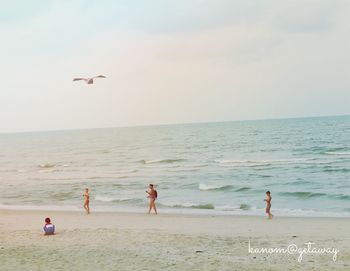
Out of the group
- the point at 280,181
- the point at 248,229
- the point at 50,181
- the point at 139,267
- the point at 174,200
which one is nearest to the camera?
the point at 139,267

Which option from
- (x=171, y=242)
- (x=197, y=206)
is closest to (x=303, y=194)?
(x=197, y=206)

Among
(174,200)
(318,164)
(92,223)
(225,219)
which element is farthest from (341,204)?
(318,164)

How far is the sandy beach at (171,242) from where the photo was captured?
9.80 metres

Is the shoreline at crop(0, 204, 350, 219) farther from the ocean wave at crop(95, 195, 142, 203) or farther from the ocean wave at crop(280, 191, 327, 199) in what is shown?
the ocean wave at crop(280, 191, 327, 199)

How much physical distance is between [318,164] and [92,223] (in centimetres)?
2564

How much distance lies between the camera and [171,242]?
12305 mm

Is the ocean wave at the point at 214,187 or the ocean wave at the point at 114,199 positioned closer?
the ocean wave at the point at 114,199

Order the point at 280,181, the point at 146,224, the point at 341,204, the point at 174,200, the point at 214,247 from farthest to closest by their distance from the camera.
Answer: the point at 280,181 → the point at 174,200 → the point at 341,204 → the point at 146,224 → the point at 214,247

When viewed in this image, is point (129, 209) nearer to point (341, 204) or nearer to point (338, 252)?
point (341, 204)

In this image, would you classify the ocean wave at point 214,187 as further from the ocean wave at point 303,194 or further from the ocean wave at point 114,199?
the ocean wave at point 114,199

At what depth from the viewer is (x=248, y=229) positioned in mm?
15086

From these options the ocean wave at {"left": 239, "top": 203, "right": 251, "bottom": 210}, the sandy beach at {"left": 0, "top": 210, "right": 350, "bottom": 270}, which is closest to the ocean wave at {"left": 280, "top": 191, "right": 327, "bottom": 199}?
the ocean wave at {"left": 239, "top": 203, "right": 251, "bottom": 210}

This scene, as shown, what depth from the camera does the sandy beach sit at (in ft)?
32.2

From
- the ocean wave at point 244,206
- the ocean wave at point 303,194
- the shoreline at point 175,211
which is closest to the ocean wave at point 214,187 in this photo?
the ocean wave at point 303,194
